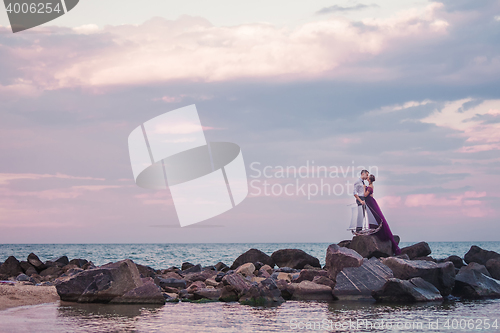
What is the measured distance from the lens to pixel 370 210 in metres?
23.2

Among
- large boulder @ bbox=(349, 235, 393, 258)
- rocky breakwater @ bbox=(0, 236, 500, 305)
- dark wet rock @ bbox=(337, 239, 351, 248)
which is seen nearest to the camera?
rocky breakwater @ bbox=(0, 236, 500, 305)

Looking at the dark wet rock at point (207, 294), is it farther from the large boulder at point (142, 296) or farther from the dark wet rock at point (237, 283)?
→ the large boulder at point (142, 296)

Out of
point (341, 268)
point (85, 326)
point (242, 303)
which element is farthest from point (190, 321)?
point (341, 268)

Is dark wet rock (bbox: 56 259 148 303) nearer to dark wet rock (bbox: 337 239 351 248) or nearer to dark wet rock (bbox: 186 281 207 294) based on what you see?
dark wet rock (bbox: 186 281 207 294)

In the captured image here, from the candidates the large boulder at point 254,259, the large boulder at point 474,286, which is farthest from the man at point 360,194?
the large boulder at point 254,259

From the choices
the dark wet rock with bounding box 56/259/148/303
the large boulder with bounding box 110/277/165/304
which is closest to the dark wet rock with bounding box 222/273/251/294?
the large boulder with bounding box 110/277/165/304

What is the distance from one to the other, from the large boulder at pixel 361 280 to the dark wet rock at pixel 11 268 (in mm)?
18511

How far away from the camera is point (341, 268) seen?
19109 millimetres

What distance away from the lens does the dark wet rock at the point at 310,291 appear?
18656 millimetres

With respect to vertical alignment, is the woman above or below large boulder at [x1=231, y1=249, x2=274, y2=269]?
above

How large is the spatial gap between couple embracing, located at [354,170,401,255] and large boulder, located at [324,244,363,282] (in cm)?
408

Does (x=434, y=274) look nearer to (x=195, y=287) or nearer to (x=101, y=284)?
(x=195, y=287)

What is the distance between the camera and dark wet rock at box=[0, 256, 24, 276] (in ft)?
90.7

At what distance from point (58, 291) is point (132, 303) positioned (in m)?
2.92
